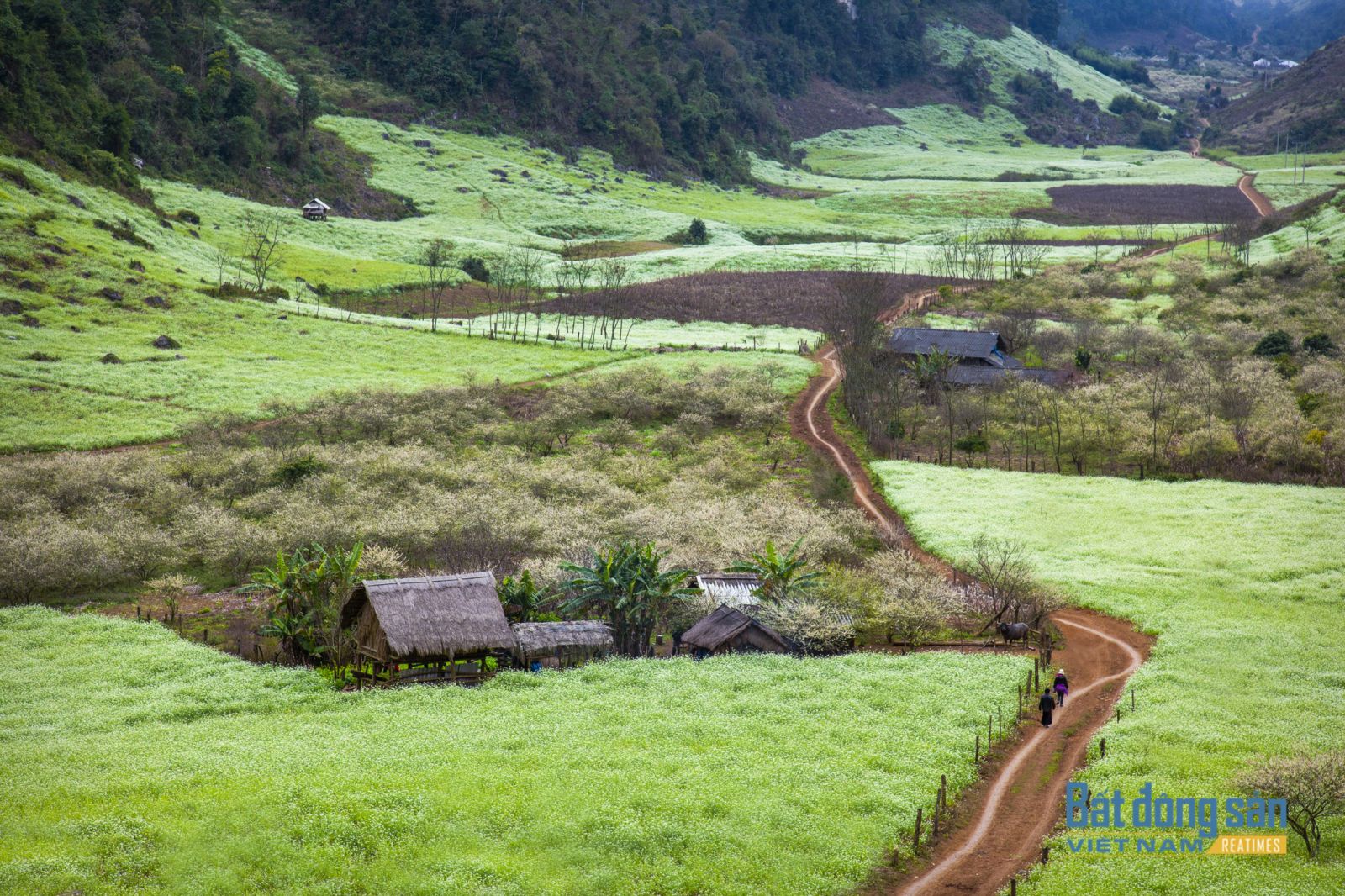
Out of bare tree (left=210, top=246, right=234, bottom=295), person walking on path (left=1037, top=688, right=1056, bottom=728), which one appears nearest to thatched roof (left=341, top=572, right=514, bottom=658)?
person walking on path (left=1037, top=688, right=1056, bottom=728)

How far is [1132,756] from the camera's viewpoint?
34000 mm

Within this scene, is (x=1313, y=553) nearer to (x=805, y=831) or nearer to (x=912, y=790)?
(x=912, y=790)

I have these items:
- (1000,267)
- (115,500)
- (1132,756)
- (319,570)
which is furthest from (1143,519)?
(1000,267)

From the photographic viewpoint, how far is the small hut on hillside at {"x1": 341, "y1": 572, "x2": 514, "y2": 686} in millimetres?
43312

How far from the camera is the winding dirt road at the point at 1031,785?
27875 millimetres

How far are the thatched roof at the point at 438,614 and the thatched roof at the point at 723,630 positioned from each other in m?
8.61

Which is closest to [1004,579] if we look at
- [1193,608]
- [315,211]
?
[1193,608]

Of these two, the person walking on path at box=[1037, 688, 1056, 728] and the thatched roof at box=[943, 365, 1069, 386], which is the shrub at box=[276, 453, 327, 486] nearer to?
the person walking on path at box=[1037, 688, 1056, 728]

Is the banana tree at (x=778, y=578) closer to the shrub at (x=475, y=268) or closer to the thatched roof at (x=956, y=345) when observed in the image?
the thatched roof at (x=956, y=345)

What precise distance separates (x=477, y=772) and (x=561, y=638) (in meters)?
13.8

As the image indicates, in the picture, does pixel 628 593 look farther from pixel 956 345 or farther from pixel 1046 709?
pixel 956 345

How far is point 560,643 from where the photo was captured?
45906 mm

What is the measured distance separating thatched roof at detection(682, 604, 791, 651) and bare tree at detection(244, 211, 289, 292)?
89669mm

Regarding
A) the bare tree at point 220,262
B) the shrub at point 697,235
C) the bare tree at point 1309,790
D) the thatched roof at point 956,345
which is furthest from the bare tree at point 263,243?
the bare tree at point 1309,790
